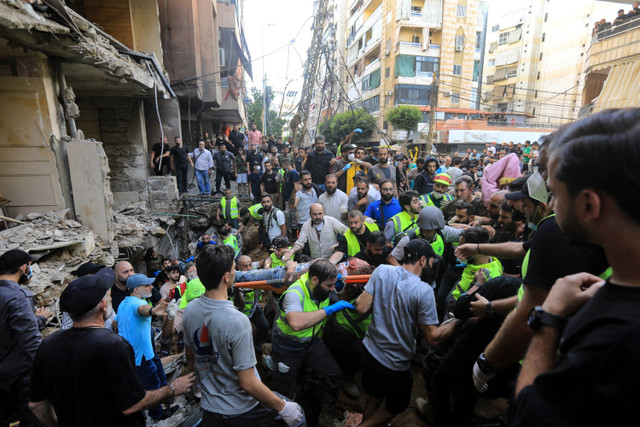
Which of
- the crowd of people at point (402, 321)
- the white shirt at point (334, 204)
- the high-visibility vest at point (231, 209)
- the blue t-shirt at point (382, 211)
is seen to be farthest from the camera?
the high-visibility vest at point (231, 209)

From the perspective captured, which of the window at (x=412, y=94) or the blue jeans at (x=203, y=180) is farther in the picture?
the window at (x=412, y=94)

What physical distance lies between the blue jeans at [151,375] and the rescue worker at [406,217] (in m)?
3.39

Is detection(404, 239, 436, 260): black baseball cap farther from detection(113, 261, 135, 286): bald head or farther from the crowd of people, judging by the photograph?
detection(113, 261, 135, 286): bald head

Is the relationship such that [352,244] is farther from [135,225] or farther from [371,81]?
[371,81]

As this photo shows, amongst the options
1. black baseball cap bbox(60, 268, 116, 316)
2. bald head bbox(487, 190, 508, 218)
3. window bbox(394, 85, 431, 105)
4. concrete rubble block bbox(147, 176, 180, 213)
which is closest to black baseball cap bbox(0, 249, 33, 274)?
black baseball cap bbox(60, 268, 116, 316)

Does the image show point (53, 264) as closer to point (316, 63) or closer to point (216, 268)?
point (216, 268)

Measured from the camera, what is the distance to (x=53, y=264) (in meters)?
4.95

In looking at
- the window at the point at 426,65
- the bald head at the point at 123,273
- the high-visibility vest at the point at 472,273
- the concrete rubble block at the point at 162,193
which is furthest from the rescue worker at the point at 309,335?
the window at the point at 426,65

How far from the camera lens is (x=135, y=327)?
3.46m

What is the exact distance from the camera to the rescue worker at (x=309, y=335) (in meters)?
3.01

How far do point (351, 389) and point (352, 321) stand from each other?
0.87 metres

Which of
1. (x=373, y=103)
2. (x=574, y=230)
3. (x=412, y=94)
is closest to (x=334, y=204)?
(x=574, y=230)

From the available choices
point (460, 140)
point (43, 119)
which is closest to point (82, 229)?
point (43, 119)

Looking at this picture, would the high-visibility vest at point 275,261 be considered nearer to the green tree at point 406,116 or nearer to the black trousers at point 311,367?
the black trousers at point 311,367
